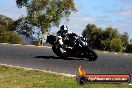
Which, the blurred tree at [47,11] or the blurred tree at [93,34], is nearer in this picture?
the blurred tree at [47,11]

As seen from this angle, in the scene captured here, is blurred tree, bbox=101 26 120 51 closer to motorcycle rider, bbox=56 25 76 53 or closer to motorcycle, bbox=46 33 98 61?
motorcycle, bbox=46 33 98 61

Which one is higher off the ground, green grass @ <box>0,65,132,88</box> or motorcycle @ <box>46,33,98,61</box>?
motorcycle @ <box>46,33,98,61</box>

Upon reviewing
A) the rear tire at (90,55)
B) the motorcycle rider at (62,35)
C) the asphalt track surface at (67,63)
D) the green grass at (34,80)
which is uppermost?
the motorcycle rider at (62,35)

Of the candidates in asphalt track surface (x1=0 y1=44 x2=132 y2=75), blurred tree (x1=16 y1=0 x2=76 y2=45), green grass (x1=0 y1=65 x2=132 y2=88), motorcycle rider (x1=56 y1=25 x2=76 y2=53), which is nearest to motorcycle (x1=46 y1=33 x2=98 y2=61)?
motorcycle rider (x1=56 y1=25 x2=76 y2=53)

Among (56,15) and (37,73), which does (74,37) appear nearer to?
(37,73)

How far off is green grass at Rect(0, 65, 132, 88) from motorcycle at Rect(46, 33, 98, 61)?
4.36m

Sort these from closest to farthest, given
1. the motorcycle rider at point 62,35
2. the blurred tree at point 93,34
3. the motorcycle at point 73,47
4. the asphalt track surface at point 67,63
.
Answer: the asphalt track surface at point 67,63
the motorcycle at point 73,47
the motorcycle rider at point 62,35
the blurred tree at point 93,34

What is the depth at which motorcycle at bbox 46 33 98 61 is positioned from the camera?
1850cm

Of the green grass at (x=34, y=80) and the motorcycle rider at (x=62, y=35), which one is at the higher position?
the motorcycle rider at (x=62, y=35)

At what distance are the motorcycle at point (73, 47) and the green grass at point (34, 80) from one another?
436 centimetres

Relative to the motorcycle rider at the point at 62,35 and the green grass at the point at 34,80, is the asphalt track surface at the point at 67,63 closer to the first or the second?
the motorcycle rider at the point at 62,35

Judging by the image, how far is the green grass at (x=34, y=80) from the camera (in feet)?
38.6

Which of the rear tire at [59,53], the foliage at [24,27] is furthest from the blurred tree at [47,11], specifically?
the rear tire at [59,53]

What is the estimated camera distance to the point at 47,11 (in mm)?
55719
